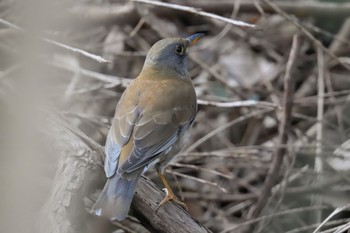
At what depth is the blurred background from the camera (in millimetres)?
5934

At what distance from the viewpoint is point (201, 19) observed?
8078 millimetres

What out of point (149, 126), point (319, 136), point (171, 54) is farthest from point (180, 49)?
point (319, 136)

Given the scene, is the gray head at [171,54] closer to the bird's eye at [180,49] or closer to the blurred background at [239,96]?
the bird's eye at [180,49]

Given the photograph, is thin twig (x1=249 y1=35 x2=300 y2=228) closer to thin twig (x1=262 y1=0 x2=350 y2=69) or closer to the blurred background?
the blurred background

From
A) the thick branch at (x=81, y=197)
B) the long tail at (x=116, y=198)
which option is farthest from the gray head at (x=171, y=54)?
the long tail at (x=116, y=198)

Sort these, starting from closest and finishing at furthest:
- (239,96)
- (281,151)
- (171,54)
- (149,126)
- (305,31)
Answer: (149,126)
(171,54)
(305,31)
(281,151)
(239,96)

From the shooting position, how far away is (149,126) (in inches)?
176

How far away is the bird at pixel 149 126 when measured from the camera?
13.2 ft

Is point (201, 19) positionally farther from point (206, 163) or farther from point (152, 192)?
point (152, 192)

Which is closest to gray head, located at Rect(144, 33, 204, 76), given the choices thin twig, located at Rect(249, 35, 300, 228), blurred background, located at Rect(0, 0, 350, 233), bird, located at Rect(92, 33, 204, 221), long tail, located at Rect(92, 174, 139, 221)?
bird, located at Rect(92, 33, 204, 221)

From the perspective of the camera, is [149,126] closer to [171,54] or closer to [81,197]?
[81,197]

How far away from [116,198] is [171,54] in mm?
1658

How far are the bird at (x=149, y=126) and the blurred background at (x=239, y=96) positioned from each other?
1.53 feet

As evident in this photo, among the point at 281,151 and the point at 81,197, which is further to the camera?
the point at 281,151
